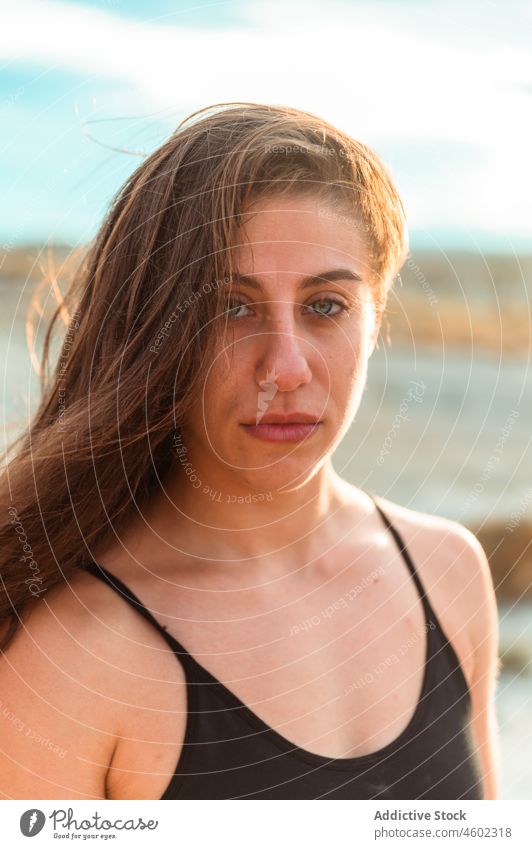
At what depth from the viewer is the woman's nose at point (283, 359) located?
0.91 meters

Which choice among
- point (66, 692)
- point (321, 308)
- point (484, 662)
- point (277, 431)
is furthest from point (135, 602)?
point (484, 662)

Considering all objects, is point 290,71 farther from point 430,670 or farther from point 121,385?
point 430,670

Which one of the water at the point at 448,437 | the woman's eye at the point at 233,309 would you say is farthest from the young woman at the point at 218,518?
the water at the point at 448,437

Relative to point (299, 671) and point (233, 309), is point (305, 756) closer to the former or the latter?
point (299, 671)

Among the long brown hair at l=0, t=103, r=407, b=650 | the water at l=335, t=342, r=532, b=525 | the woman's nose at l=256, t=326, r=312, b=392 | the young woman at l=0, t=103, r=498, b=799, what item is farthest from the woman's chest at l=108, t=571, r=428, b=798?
the water at l=335, t=342, r=532, b=525

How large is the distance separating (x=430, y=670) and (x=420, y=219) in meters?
0.53

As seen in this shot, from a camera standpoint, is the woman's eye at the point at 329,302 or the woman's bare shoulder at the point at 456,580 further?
the woman's bare shoulder at the point at 456,580

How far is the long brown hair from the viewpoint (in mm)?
893

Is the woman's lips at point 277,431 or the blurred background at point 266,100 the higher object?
the blurred background at point 266,100

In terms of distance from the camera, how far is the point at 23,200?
1.10m

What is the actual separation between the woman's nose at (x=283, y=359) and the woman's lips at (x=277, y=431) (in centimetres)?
5

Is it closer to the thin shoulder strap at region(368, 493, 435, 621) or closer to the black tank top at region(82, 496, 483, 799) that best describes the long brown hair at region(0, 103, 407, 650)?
the black tank top at region(82, 496, 483, 799)

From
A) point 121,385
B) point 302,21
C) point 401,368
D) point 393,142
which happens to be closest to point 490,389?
point 401,368

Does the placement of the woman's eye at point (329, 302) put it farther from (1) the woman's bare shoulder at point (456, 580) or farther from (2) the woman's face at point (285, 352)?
(1) the woman's bare shoulder at point (456, 580)
